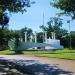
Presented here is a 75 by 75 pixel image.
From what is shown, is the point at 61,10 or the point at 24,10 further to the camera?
the point at 61,10

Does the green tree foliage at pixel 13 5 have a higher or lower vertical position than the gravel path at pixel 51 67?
higher

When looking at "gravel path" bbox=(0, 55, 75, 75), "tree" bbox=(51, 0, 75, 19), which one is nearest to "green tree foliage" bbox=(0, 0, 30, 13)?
"gravel path" bbox=(0, 55, 75, 75)

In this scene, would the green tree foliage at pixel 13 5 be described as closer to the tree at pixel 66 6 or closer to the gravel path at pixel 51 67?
the gravel path at pixel 51 67

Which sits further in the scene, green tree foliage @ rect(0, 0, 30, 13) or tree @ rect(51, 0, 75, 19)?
tree @ rect(51, 0, 75, 19)

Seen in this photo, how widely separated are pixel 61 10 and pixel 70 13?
1.23 meters

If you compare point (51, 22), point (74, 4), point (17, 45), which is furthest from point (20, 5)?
point (51, 22)

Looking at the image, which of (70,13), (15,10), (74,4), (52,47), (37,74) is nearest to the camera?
(37,74)

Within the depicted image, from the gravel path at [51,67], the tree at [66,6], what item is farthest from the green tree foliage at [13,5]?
the tree at [66,6]

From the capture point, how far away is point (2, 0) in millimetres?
22406

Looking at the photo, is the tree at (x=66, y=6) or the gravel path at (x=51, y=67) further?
the tree at (x=66, y=6)

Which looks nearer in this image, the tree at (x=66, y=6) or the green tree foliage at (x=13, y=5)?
the green tree foliage at (x=13, y=5)

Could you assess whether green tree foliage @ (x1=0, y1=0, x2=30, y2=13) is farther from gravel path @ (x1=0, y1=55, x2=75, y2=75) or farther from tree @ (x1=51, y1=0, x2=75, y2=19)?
tree @ (x1=51, y1=0, x2=75, y2=19)

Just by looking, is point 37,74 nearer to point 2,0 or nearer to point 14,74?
point 14,74

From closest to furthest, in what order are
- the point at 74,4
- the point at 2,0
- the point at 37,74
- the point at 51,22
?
the point at 37,74
the point at 2,0
the point at 74,4
the point at 51,22
